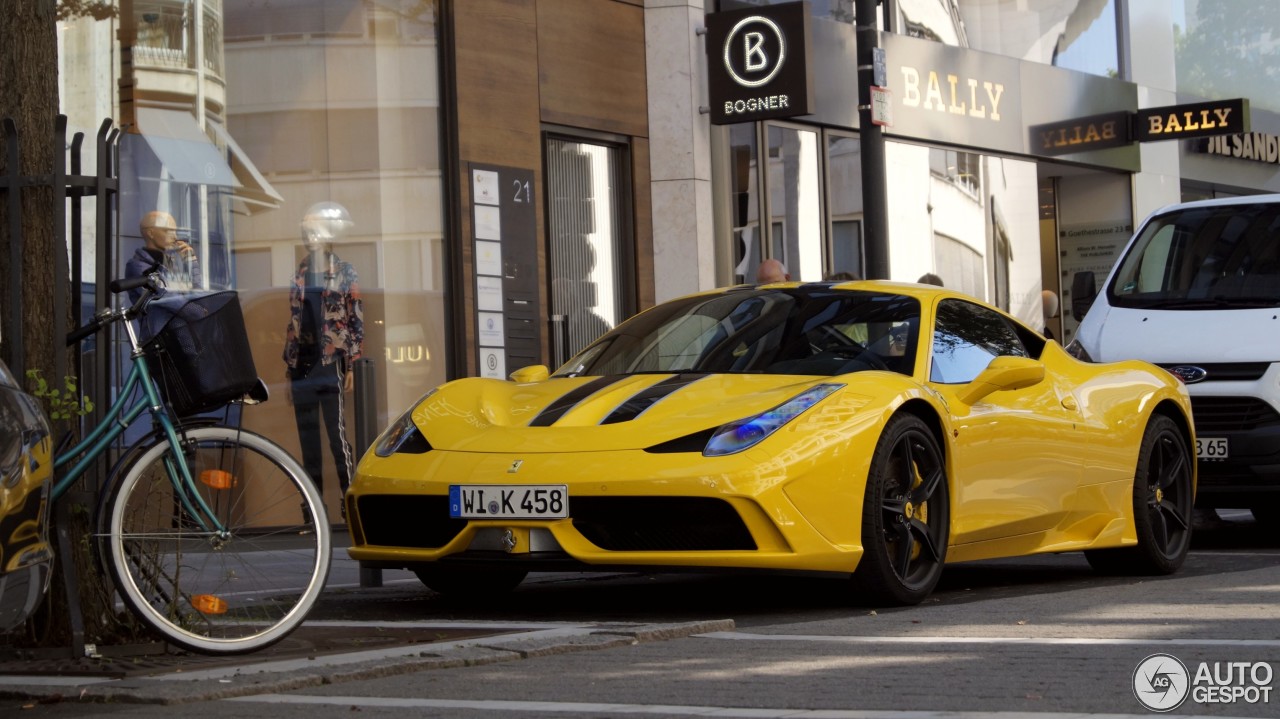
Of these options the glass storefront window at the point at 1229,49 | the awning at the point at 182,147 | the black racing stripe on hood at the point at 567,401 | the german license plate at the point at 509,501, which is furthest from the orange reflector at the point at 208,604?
the glass storefront window at the point at 1229,49

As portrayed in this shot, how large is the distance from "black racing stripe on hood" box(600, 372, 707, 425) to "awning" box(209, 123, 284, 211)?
19.4ft

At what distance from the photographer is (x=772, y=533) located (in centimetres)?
648

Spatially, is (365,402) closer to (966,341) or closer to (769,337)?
(769,337)

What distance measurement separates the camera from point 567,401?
7.17 metres

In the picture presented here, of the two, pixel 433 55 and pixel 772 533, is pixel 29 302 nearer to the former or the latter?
pixel 772 533

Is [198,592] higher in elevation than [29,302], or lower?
lower

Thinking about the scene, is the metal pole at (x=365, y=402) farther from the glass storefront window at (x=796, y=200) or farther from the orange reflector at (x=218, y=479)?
the glass storefront window at (x=796, y=200)

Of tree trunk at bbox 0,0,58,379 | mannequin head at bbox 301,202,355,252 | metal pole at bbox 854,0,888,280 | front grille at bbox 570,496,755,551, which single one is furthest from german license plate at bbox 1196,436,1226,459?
tree trunk at bbox 0,0,58,379

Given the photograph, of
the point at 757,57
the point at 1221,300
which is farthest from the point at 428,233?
the point at 1221,300

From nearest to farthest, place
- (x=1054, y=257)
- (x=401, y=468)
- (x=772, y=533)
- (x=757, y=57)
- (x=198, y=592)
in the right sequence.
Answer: (x=198, y=592), (x=772, y=533), (x=401, y=468), (x=757, y=57), (x=1054, y=257)

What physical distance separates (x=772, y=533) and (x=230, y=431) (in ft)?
6.09

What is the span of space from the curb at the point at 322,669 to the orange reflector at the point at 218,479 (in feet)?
1.83

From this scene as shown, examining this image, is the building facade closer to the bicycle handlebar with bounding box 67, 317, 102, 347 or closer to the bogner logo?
the bogner logo

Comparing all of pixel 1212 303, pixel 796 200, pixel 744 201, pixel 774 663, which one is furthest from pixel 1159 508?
pixel 796 200
